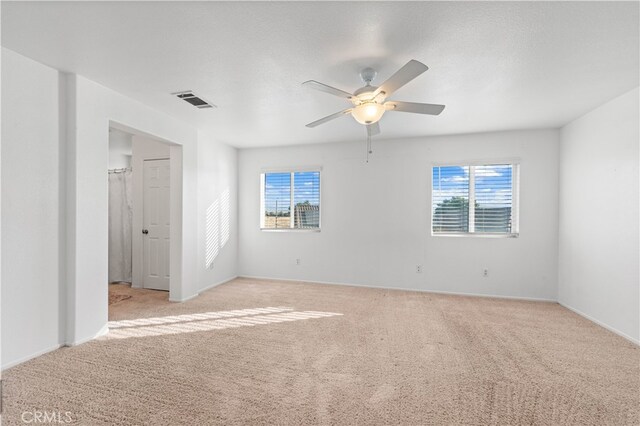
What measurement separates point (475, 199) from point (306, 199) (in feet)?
9.30

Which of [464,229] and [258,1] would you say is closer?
[258,1]

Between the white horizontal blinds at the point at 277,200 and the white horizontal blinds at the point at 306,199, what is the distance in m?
0.14

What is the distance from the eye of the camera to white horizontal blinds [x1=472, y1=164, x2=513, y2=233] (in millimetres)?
4602

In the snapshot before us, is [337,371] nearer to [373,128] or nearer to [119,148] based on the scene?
[373,128]

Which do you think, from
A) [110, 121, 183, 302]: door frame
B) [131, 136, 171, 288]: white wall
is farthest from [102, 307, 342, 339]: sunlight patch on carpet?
[131, 136, 171, 288]: white wall

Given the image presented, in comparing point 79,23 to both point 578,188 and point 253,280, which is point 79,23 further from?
point 578,188

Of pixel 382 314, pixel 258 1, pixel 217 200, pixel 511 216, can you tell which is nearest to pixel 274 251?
pixel 217 200

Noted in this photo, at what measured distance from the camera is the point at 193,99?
10.9 feet

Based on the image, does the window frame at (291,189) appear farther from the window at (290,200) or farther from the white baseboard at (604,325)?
the white baseboard at (604,325)

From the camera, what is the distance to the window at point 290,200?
215 inches

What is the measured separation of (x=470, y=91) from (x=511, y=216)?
2.47 meters

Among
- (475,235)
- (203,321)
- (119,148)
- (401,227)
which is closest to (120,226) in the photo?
(119,148)

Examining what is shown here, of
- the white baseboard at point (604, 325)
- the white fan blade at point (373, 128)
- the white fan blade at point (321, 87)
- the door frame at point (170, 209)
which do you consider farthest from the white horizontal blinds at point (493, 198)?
the door frame at point (170, 209)

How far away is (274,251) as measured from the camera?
5598mm
